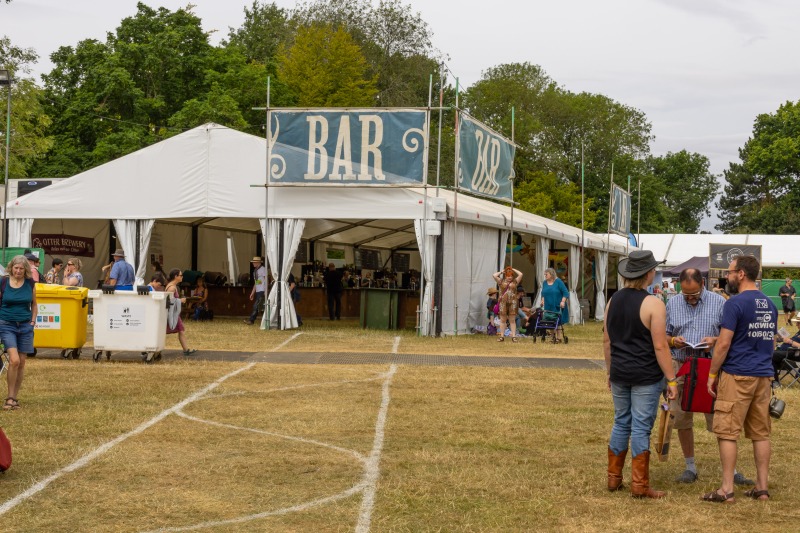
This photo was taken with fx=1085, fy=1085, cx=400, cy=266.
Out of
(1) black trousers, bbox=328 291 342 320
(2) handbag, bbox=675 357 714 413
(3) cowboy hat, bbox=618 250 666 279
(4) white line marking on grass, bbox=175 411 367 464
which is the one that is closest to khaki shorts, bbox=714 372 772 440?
(2) handbag, bbox=675 357 714 413

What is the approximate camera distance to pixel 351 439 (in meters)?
9.72

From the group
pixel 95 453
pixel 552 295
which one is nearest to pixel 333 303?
pixel 552 295

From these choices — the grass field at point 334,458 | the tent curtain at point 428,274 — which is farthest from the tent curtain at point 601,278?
the grass field at point 334,458

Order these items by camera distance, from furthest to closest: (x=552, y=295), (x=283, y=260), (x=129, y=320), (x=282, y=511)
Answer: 1. (x=283, y=260)
2. (x=552, y=295)
3. (x=129, y=320)
4. (x=282, y=511)

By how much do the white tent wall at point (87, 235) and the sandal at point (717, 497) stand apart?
23970mm

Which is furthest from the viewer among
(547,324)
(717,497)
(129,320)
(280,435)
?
(547,324)

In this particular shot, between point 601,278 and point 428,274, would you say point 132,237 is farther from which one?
point 601,278

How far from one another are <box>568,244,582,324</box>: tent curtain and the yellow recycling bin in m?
18.6

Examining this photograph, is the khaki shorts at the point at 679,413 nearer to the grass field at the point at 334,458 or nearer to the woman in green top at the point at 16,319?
the grass field at the point at 334,458

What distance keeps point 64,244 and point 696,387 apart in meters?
24.5

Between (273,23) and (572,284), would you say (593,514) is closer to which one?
(572,284)

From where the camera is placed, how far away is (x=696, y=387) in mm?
7883

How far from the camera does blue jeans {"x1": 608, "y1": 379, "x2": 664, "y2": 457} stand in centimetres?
750

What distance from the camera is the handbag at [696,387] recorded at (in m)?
7.83
